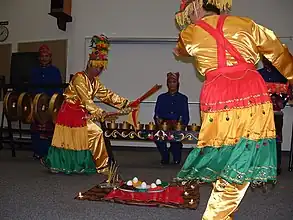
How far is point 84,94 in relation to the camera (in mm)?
4230

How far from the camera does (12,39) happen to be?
8297 millimetres

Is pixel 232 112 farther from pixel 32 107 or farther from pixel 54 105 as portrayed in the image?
pixel 32 107

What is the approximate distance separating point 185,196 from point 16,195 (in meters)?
1.29

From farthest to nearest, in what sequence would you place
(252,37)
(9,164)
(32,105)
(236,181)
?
(32,105) → (9,164) → (252,37) → (236,181)

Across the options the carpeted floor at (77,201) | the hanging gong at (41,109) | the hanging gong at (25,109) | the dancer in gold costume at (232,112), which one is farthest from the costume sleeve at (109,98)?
the dancer in gold costume at (232,112)

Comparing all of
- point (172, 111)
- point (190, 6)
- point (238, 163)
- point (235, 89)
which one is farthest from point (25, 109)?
point (238, 163)

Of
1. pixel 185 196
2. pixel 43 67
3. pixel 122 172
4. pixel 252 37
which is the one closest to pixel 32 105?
pixel 43 67

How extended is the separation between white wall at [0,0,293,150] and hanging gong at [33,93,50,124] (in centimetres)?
236

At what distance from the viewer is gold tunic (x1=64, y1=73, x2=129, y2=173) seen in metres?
4.27

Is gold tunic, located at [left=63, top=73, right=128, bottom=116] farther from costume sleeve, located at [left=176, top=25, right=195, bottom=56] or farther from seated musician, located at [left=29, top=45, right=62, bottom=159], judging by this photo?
costume sleeve, located at [left=176, top=25, right=195, bottom=56]

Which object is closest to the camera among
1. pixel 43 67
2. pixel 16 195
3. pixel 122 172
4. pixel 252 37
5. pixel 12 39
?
pixel 252 37

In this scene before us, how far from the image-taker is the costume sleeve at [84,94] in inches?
163

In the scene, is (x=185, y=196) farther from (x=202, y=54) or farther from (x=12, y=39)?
(x=12, y=39)

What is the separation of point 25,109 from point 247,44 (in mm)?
4094
